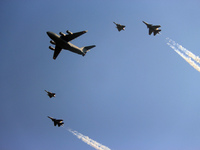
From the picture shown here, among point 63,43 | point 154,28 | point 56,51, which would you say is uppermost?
point 154,28

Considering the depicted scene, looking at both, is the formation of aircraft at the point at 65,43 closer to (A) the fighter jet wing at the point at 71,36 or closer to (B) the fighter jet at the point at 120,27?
(A) the fighter jet wing at the point at 71,36

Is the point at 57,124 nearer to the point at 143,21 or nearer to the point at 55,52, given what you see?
the point at 55,52

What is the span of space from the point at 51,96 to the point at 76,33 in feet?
77.8

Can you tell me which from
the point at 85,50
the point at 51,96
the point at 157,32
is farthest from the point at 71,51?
the point at 157,32

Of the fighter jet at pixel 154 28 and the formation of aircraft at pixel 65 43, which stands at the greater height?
the fighter jet at pixel 154 28

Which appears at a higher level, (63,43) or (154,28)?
(154,28)

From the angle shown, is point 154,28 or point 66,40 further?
point 154,28

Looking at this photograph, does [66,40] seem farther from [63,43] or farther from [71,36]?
[71,36]

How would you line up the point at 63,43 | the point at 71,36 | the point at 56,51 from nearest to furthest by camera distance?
the point at 71,36 < the point at 63,43 < the point at 56,51

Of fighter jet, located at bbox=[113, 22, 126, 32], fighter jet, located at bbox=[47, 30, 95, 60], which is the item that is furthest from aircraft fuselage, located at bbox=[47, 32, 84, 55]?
fighter jet, located at bbox=[113, 22, 126, 32]

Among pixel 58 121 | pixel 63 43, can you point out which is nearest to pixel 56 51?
pixel 63 43

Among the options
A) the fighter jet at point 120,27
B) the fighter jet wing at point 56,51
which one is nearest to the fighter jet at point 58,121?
the fighter jet wing at point 56,51

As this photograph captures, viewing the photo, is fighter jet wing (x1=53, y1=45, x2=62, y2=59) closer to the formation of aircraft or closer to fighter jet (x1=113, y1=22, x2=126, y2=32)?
the formation of aircraft

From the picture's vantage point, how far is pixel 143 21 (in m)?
62.2
